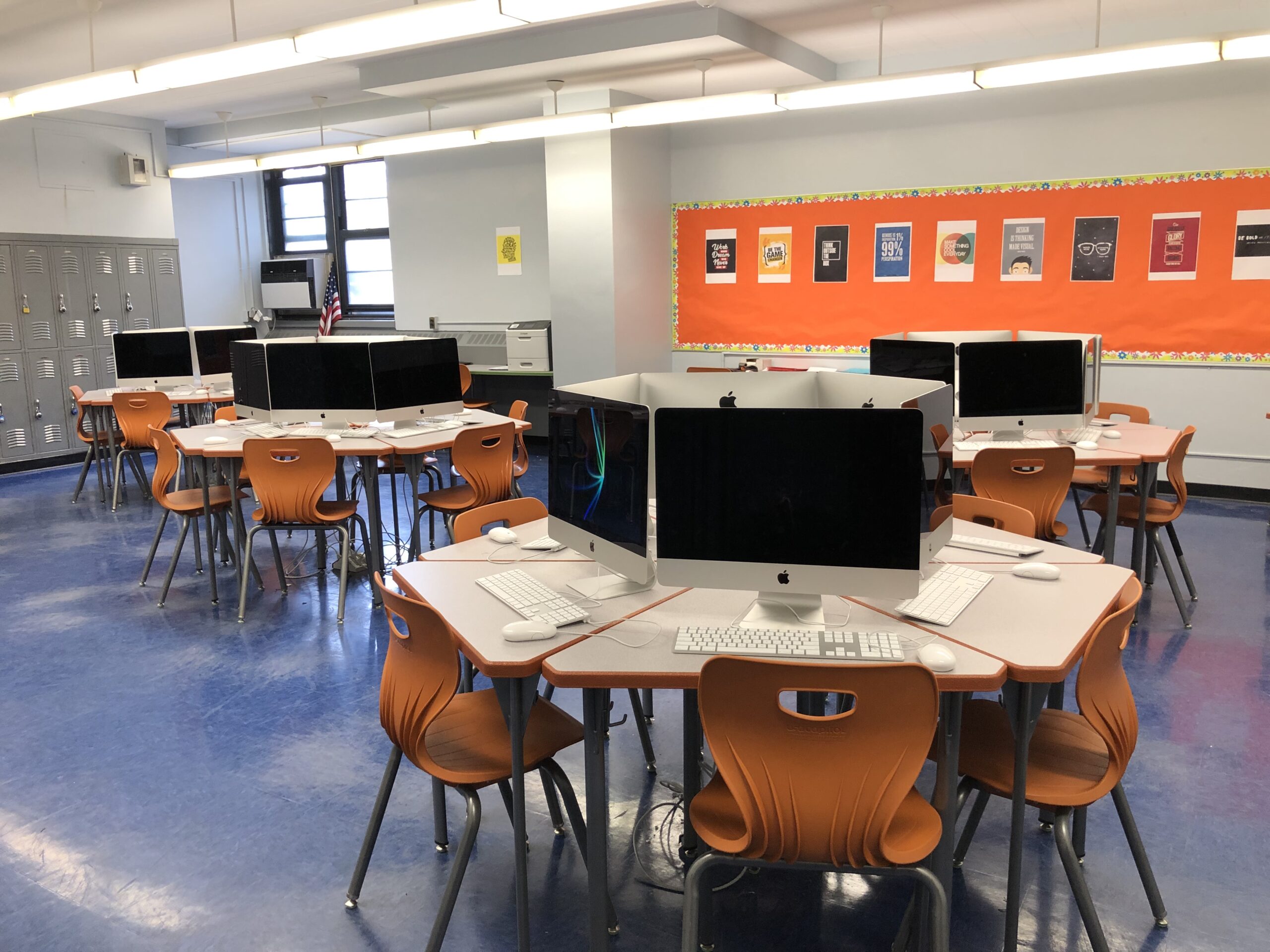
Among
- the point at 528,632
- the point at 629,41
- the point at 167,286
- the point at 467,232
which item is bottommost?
the point at 528,632

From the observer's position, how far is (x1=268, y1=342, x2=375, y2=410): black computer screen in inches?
196

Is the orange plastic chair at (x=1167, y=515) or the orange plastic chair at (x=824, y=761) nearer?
the orange plastic chair at (x=824, y=761)

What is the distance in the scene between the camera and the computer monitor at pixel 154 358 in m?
7.14

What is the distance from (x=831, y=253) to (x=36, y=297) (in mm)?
7117

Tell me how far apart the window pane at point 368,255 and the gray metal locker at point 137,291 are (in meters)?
2.13

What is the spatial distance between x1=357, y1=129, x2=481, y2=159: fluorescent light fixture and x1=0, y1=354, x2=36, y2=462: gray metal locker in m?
3.80

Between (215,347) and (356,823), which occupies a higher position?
(215,347)

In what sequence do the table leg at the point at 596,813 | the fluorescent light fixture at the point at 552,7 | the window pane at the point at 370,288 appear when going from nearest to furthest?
the table leg at the point at 596,813, the fluorescent light fixture at the point at 552,7, the window pane at the point at 370,288

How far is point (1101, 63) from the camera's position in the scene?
464cm

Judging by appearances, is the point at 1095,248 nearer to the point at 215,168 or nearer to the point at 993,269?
the point at 993,269

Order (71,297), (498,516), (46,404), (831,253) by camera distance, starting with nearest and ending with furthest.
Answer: (498,516) < (831,253) < (46,404) < (71,297)

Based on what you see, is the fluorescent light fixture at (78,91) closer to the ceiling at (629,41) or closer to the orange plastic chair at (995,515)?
the ceiling at (629,41)

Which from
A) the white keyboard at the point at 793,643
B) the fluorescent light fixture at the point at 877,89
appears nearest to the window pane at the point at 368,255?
the fluorescent light fixture at the point at 877,89

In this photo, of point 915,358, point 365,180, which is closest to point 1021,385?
point 915,358
